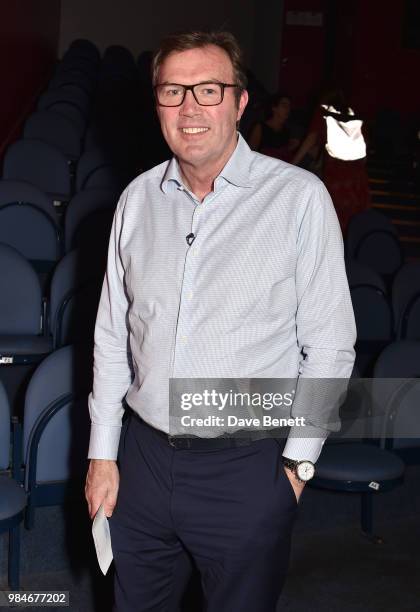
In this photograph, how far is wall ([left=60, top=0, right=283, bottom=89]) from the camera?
11.9 m

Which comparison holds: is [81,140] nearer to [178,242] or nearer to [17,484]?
[17,484]

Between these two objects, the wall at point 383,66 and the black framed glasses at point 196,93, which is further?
the wall at point 383,66

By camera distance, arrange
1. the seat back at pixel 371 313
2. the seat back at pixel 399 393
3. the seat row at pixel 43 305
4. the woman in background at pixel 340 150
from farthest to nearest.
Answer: the woman in background at pixel 340 150 < the seat back at pixel 371 313 < the seat row at pixel 43 305 < the seat back at pixel 399 393

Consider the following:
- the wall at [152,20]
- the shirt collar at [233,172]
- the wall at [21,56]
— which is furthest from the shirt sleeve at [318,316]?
the wall at [152,20]

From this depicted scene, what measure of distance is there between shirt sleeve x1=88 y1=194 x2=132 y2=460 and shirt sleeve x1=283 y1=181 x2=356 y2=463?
38cm

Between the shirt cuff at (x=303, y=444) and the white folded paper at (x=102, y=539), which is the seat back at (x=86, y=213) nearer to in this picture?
the white folded paper at (x=102, y=539)

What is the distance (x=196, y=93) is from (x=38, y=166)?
4068 mm

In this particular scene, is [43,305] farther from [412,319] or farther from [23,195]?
[412,319]

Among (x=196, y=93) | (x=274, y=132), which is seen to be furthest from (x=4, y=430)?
(x=274, y=132)

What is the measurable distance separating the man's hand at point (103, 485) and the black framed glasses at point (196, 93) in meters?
0.72

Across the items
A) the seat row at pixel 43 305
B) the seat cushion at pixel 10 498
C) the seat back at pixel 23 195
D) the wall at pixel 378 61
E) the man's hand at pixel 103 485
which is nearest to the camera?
the man's hand at pixel 103 485

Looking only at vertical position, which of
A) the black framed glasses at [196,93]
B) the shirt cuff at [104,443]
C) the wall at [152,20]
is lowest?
the shirt cuff at [104,443]

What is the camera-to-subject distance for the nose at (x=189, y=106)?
4.68 feet

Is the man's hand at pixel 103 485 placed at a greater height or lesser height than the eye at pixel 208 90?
lesser
